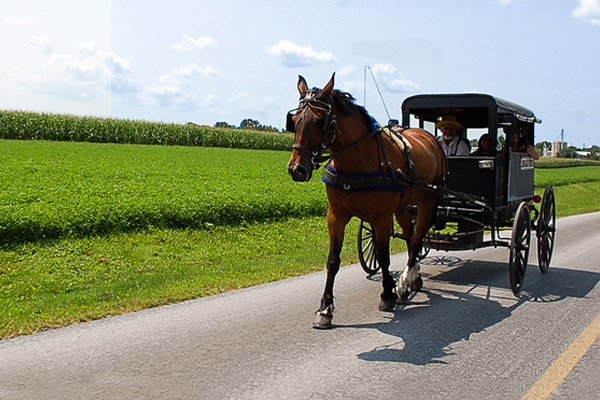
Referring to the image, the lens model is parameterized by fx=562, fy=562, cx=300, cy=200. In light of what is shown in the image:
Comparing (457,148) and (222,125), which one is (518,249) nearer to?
(457,148)

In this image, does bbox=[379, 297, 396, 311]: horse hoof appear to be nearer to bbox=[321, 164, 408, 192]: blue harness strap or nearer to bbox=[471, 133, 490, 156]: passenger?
bbox=[321, 164, 408, 192]: blue harness strap

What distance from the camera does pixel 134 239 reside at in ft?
33.6

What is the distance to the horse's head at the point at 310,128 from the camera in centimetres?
521

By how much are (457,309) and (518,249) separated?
1520 millimetres

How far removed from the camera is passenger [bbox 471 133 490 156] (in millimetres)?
8547

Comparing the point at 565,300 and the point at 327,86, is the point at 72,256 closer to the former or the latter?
the point at 327,86

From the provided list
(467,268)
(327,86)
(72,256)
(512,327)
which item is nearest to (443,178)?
(467,268)

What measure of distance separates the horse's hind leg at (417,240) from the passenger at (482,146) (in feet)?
4.93

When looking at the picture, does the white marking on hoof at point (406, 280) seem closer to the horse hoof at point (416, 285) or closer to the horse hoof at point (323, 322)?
the horse hoof at point (416, 285)

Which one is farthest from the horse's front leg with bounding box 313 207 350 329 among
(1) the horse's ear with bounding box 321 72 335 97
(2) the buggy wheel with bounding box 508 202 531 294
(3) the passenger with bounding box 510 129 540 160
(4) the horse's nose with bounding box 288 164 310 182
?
(3) the passenger with bounding box 510 129 540 160

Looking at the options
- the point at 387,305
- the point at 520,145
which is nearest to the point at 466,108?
the point at 520,145

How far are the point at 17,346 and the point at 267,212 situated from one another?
8825mm

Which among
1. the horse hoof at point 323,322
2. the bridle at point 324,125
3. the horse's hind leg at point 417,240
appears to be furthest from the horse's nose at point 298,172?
the horse's hind leg at point 417,240

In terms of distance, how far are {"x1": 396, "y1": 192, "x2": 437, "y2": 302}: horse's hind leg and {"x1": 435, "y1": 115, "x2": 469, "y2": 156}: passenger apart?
4.69 feet
